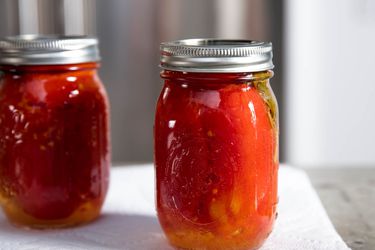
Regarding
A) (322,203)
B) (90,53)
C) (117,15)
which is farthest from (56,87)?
(117,15)

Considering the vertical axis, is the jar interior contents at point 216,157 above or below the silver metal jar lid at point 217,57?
below

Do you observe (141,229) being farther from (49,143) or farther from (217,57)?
(217,57)

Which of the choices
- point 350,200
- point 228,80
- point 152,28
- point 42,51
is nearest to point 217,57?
point 228,80

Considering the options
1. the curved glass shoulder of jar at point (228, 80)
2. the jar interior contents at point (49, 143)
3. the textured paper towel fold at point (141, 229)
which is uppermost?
the curved glass shoulder of jar at point (228, 80)

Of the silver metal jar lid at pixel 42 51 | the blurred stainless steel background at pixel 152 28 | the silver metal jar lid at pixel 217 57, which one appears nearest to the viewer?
the silver metal jar lid at pixel 217 57

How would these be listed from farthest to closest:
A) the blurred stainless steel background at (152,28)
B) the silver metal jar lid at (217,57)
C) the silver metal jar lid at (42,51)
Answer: the blurred stainless steel background at (152,28)
the silver metal jar lid at (42,51)
the silver metal jar lid at (217,57)

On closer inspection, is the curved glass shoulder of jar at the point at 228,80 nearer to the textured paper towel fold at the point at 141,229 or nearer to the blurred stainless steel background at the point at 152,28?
the textured paper towel fold at the point at 141,229

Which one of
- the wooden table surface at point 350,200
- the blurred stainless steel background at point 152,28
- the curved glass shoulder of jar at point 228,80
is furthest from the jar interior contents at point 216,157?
the blurred stainless steel background at point 152,28
